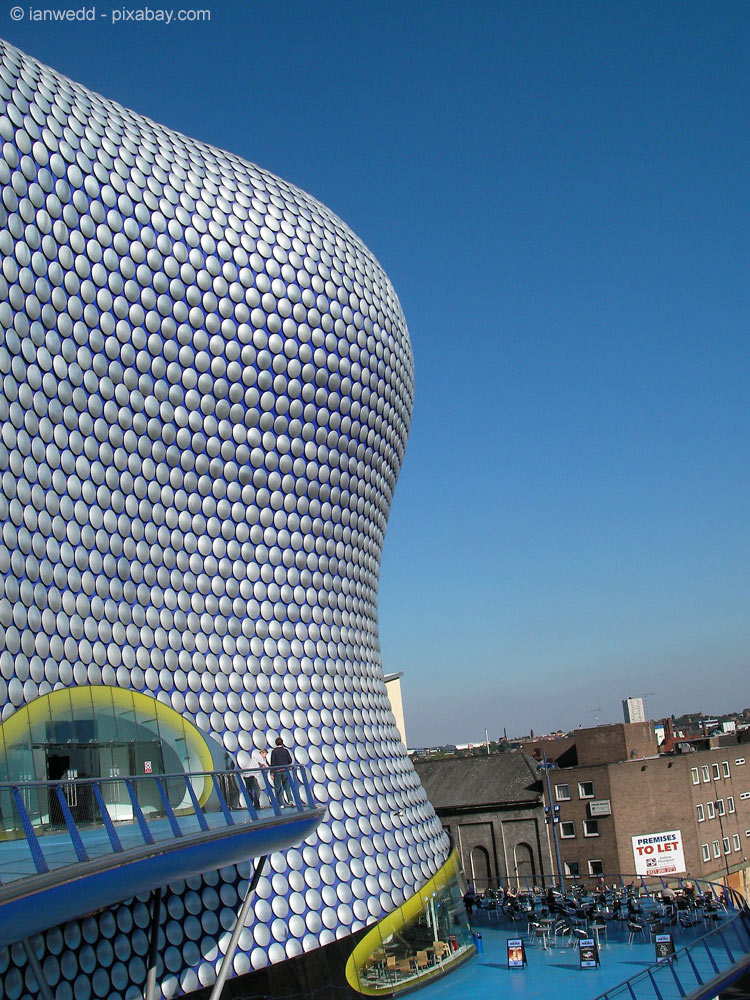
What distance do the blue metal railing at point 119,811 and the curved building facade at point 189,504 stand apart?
4158mm

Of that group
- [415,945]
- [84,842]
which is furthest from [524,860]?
[84,842]

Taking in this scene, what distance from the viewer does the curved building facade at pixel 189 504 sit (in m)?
15.0

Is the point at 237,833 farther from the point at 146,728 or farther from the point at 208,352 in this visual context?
the point at 208,352

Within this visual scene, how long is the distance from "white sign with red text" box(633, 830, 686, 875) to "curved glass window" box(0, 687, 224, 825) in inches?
960

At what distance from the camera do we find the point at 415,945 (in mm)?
18891

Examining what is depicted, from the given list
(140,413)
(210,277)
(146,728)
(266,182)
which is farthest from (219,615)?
(266,182)

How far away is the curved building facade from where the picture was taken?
15008 millimetres

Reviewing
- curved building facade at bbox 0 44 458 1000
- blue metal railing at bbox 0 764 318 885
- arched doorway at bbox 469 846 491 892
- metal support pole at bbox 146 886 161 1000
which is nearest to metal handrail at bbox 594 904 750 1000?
curved building facade at bbox 0 44 458 1000

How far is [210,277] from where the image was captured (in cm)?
1841

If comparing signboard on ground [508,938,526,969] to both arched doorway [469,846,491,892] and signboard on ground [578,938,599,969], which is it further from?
arched doorway [469,846,491,892]

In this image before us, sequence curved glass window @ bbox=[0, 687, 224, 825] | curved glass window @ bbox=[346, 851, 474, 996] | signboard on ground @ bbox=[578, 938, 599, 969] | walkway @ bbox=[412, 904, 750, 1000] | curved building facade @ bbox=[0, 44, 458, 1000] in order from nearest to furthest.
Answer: curved glass window @ bbox=[0, 687, 224, 825]
curved building facade @ bbox=[0, 44, 458, 1000]
walkway @ bbox=[412, 904, 750, 1000]
signboard on ground @ bbox=[578, 938, 599, 969]
curved glass window @ bbox=[346, 851, 474, 996]

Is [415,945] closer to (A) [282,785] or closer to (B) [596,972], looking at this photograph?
(B) [596,972]

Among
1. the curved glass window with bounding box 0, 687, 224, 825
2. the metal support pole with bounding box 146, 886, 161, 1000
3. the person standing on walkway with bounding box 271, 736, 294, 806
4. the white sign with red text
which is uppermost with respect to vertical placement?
the curved glass window with bounding box 0, 687, 224, 825

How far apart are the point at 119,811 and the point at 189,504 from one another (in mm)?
9459
